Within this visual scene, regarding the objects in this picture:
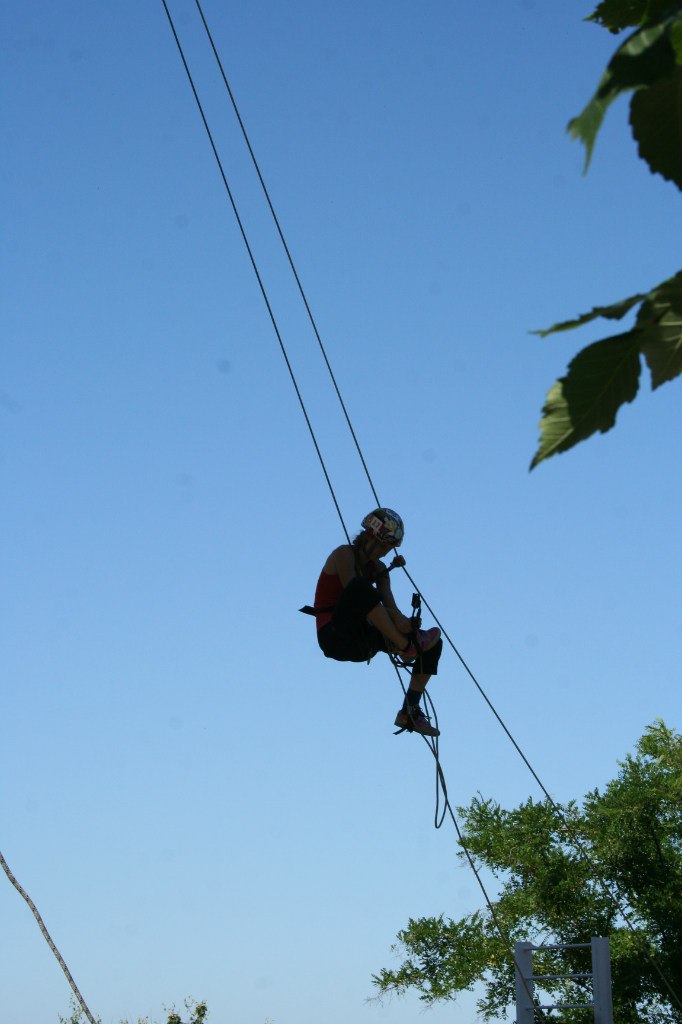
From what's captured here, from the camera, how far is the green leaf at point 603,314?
3.20ft

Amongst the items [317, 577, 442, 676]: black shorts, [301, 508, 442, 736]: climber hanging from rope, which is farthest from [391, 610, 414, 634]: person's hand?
[317, 577, 442, 676]: black shorts

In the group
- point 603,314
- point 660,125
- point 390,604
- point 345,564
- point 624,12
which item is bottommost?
point 603,314

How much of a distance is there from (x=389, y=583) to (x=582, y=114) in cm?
552

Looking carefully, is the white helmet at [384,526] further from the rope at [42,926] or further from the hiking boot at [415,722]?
the rope at [42,926]

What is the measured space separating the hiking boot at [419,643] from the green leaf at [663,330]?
5.18 metres

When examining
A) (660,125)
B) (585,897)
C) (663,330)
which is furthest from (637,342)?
(585,897)

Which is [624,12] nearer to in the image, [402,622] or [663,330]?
[663,330]

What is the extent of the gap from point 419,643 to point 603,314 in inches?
211

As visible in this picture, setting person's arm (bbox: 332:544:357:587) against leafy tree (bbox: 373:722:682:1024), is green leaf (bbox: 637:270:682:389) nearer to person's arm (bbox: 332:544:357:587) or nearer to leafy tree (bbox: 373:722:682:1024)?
person's arm (bbox: 332:544:357:587)

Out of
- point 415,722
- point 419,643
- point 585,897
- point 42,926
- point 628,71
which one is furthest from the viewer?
point 585,897

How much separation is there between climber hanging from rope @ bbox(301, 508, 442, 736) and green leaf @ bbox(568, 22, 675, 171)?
17.4 ft

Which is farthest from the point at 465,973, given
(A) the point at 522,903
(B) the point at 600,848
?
(B) the point at 600,848

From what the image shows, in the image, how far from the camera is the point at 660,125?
3.31 ft

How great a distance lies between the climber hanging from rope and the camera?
616 centimetres
